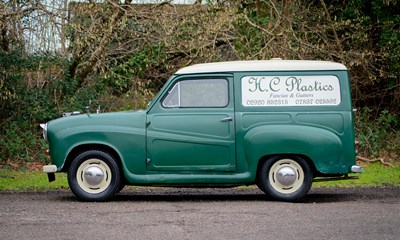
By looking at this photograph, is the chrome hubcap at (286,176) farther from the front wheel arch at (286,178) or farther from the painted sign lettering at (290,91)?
the painted sign lettering at (290,91)

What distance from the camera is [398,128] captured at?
1998 cm

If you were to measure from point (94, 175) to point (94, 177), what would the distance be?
0.03 m

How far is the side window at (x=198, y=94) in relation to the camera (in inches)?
464

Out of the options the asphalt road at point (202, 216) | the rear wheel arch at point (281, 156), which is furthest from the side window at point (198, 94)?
the asphalt road at point (202, 216)

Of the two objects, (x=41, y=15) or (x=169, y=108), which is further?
(x=41, y=15)

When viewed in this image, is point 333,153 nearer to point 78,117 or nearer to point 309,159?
point 309,159

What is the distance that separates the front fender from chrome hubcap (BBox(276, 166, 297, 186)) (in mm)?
267

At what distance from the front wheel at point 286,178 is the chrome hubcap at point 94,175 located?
2186 mm

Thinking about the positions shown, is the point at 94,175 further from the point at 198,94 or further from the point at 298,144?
the point at 298,144

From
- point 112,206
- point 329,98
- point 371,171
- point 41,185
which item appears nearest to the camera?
point 112,206

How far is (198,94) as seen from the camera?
11.9m

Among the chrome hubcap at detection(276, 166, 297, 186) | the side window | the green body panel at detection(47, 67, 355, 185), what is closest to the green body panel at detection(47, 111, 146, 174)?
the green body panel at detection(47, 67, 355, 185)

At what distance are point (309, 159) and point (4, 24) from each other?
8186 mm

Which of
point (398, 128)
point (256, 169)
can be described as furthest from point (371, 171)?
point (256, 169)
